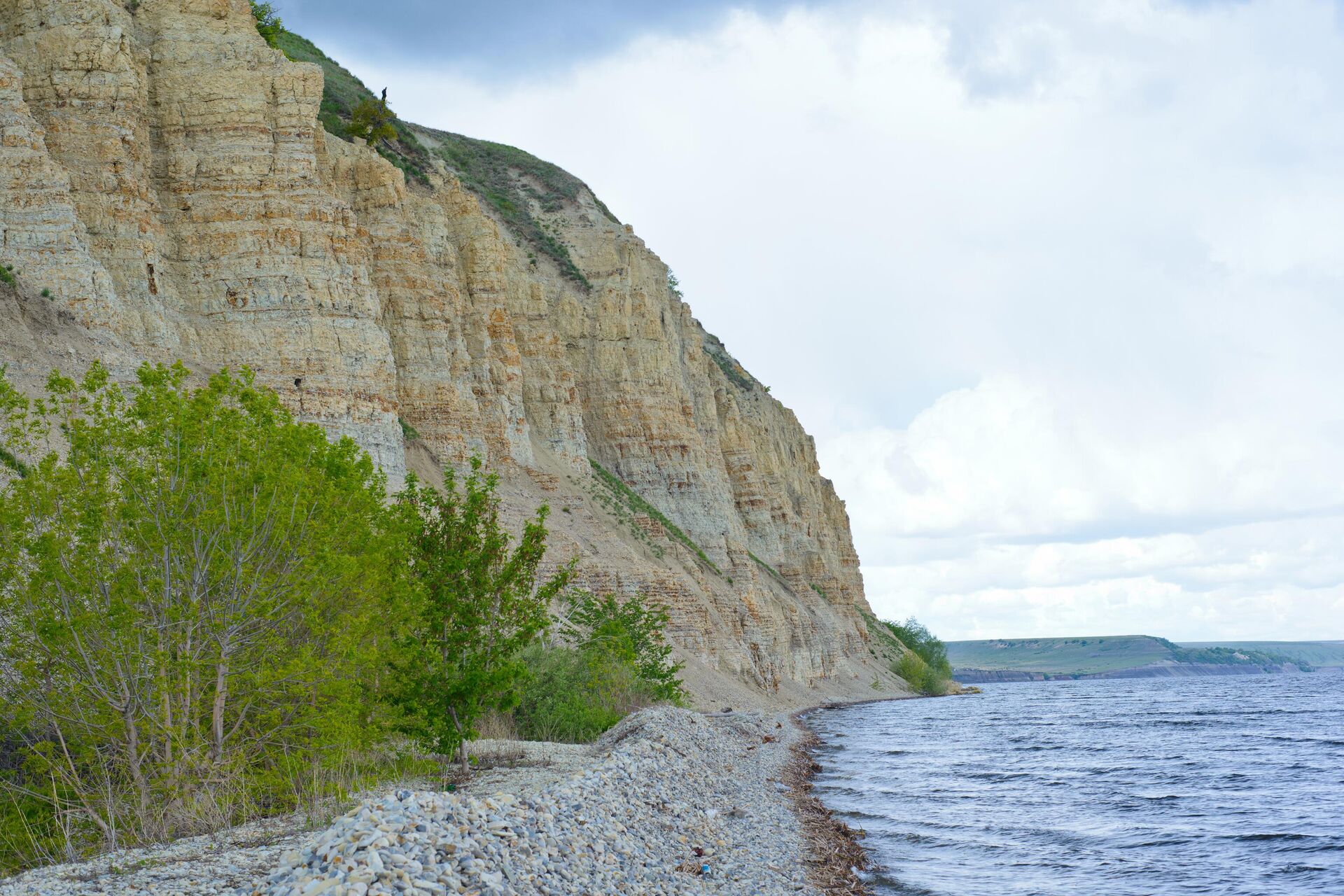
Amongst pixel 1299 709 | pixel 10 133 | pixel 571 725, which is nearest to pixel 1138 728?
pixel 1299 709

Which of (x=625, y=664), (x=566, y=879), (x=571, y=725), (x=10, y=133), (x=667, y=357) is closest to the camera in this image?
(x=566, y=879)

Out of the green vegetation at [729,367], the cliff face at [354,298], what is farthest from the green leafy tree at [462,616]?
the green vegetation at [729,367]

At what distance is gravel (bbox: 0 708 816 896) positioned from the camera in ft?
34.1

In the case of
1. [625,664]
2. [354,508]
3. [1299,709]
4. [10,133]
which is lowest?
[1299,709]

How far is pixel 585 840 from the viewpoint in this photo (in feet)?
46.1

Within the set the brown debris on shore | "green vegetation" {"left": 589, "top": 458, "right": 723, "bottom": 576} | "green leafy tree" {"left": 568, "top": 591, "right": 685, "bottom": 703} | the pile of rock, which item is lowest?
the brown debris on shore

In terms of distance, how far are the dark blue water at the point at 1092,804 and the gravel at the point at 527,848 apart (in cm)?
327

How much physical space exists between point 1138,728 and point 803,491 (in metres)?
42.0

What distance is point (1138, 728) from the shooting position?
2307 inches

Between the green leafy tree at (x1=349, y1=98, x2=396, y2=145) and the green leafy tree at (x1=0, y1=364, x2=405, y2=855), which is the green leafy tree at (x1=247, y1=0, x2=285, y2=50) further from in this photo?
the green leafy tree at (x1=0, y1=364, x2=405, y2=855)

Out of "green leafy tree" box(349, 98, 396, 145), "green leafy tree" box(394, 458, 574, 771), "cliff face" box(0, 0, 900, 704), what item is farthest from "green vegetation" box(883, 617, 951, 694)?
"green leafy tree" box(394, 458, 574, 771)

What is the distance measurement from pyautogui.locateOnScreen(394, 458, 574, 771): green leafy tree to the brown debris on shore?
6.25 metres

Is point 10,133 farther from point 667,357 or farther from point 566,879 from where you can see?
point 667,357

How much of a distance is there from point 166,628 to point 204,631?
1.81 ft
